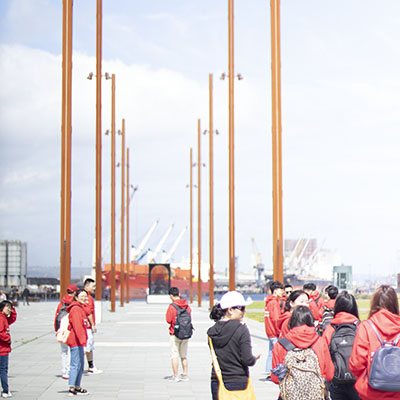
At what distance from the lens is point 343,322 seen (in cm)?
715

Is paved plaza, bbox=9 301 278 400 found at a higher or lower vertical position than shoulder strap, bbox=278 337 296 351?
lower

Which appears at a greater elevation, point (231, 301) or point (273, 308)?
point (231, 301)

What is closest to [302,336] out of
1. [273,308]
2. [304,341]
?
[304,341]

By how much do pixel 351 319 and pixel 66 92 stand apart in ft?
60.3

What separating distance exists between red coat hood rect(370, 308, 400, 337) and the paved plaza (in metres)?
5.84

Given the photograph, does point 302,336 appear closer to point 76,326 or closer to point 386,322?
point 386,322

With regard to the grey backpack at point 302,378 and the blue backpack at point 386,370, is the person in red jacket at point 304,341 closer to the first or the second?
the grey backpack at point 302,378

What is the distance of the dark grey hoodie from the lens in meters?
6.65

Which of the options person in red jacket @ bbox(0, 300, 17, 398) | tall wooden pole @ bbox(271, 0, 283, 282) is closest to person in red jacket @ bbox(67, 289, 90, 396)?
person in red jacket @ bbox(0, 300, 17, 398)

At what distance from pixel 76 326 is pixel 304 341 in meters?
6.22

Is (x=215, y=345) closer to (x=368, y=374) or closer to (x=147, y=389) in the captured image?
(x=368, y=374)

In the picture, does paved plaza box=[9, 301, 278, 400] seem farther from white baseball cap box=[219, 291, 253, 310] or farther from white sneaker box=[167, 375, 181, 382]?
white baseball cap box=[219, 291, 253, 310]

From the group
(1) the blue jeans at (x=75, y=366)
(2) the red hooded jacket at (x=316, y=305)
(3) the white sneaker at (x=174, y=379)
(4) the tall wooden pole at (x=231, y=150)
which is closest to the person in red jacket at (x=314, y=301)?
(2) the red hooded jacket at (x=316, y=305)

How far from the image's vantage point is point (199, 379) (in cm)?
1370
